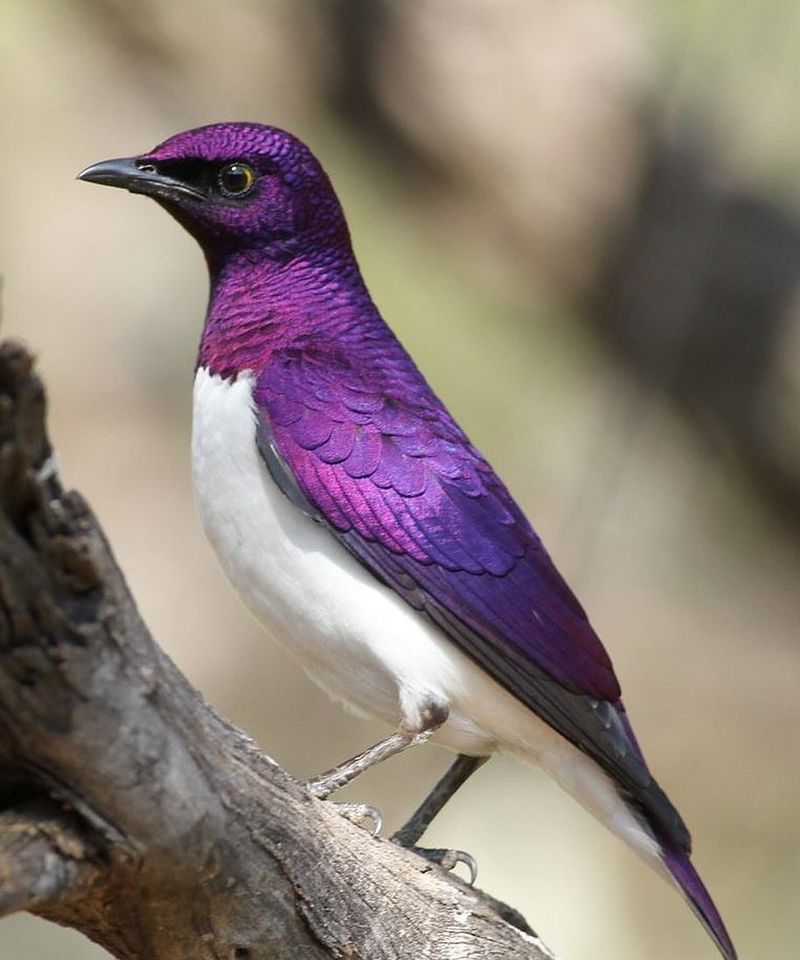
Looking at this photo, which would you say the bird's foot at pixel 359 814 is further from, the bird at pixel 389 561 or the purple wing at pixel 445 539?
the purple wing at pixel 445 539

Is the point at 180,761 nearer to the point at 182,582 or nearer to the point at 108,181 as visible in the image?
the point at 108,181

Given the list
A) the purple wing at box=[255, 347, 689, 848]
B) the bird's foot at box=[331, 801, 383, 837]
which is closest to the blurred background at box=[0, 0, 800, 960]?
the purple wing at box=[255, 347, 689, 848]

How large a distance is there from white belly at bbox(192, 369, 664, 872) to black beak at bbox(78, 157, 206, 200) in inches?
21.6

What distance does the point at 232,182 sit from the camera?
4.27 meters

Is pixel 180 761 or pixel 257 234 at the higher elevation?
pixel 257 234

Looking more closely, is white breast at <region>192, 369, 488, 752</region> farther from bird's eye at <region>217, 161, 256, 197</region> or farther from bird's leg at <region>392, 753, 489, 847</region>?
bird's eye at <region>217, 161, 256, 197</region>

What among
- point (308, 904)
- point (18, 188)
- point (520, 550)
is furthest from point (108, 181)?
point (18, 188)

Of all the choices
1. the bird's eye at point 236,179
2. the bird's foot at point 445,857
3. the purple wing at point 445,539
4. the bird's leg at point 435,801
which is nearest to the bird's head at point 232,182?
the bird's eye at point 236,179

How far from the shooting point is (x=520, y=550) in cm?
399

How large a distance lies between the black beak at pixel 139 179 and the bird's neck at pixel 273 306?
23 centimetres

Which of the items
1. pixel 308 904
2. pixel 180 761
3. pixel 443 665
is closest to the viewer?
pixel 180 761

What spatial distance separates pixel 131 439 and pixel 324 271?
5891 millimetres

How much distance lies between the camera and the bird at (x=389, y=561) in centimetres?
383

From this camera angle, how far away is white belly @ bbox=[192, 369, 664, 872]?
3.84 metres
